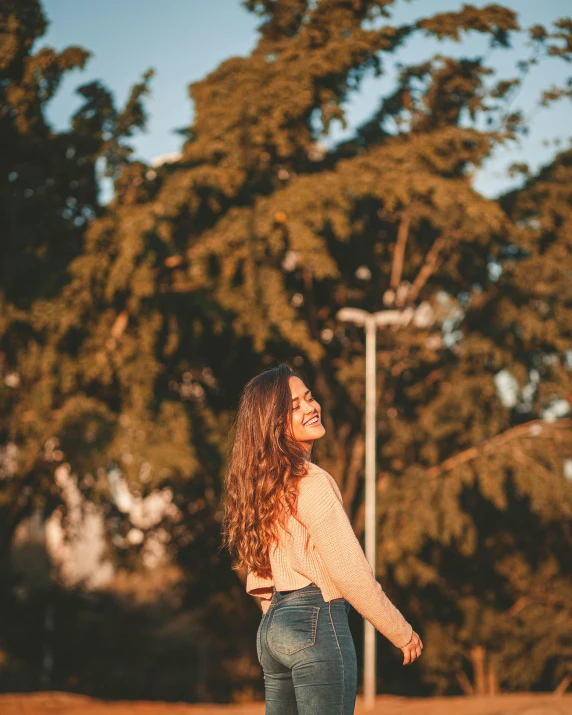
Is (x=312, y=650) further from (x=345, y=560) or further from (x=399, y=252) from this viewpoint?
(x=399, y=252)

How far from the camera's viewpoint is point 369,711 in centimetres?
1402

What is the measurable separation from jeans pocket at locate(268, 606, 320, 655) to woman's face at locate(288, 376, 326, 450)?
514 millimetres

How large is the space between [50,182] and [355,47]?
219 inches

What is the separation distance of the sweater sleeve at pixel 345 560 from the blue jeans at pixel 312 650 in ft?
0.29

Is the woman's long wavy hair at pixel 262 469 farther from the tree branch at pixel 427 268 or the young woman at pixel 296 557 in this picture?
the tree branch at pixel 427 268

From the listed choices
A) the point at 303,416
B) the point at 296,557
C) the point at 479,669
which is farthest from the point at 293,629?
the point at 479,669

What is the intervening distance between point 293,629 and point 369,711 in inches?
482

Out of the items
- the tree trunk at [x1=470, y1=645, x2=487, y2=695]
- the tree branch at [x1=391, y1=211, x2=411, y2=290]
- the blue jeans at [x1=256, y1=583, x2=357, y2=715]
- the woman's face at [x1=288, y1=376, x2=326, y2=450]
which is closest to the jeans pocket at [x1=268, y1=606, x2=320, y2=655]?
the blue jeans at [x1=256, y1=583, x2=357, y2=715]

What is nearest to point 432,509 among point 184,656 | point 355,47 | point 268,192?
point 268,192

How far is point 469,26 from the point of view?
16.7 meters

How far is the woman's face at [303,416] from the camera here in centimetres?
292

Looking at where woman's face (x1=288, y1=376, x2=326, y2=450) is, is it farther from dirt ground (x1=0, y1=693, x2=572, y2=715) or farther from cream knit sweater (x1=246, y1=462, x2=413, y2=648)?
dirt ground (x1=0, y1=693, x2=572, y2=715)

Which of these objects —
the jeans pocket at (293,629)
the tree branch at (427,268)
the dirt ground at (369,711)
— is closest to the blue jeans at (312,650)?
the jeans pocket at (293,629)

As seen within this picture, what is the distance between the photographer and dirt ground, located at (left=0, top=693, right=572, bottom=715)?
11422mm
